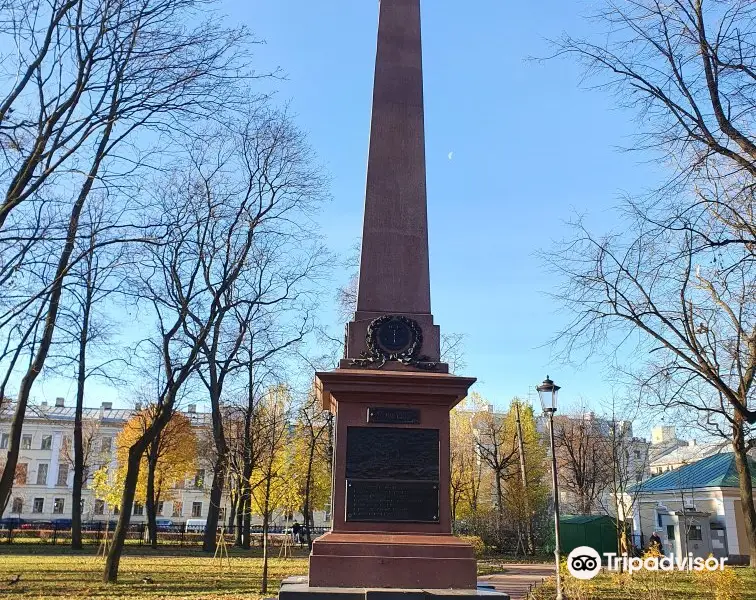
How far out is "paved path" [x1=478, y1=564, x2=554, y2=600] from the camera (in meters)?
14.6

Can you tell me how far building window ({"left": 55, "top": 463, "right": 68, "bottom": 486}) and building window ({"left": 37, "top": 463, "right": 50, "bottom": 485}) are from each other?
1227mm

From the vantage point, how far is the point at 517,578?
18.3 metres

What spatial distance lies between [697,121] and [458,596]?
795cm

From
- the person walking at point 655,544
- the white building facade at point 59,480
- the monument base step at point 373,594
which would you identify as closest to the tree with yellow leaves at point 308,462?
the person walking at point 655,544

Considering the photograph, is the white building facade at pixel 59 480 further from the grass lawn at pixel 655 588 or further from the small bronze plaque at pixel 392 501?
the small bronze plaque at pixel 392 501

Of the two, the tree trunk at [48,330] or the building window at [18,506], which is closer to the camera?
the tree trunk at [48,330]

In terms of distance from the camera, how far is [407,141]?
10836mm

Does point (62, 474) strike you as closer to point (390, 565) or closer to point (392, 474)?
point (392, 474)

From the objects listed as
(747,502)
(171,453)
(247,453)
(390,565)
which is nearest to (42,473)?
(171,453)

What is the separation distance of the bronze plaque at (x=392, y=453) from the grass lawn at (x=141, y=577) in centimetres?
500

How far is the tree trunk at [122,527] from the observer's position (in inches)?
591

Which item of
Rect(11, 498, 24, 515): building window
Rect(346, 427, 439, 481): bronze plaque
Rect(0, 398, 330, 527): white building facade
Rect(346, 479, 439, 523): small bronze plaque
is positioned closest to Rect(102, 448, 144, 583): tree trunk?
Rect(346, 479, 439, 523): small bronze plaque

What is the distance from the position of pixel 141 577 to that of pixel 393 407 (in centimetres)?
1041

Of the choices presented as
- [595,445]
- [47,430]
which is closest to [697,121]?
[595,445]
